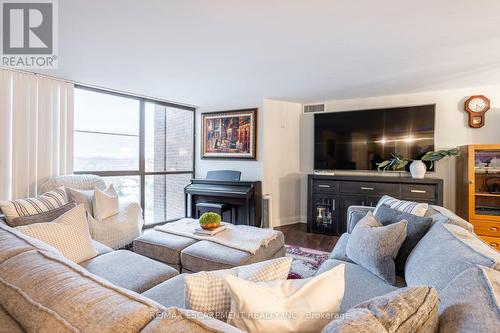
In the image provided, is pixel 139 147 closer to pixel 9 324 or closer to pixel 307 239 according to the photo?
pixel 307 239

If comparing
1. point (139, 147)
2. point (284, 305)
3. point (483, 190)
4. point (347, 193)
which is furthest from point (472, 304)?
point (139, 147)

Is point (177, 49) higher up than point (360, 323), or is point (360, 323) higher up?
point (177, 49)

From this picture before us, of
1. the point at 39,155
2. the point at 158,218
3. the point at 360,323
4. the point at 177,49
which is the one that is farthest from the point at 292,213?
the point at 360,323

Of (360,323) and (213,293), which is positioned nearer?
(360,323)

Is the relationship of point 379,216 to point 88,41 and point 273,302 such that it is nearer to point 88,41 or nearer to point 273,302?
point 273,302

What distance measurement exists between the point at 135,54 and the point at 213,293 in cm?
247

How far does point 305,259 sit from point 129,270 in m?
2.01

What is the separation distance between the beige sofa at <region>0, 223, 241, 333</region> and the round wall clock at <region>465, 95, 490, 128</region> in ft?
15.0

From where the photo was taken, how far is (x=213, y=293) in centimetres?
85

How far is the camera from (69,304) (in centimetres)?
65

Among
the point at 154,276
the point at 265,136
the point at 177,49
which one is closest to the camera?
the point at 154,276

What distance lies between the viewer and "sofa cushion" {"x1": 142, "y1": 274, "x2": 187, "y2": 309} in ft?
4.22

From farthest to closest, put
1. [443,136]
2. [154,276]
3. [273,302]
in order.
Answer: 1. [443,136]
2. [154,276]
3. [273,302]

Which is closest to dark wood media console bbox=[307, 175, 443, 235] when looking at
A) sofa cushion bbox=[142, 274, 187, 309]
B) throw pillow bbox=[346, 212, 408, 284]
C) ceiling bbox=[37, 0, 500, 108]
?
ceiling bbox=[37, 0, 500, 108]
